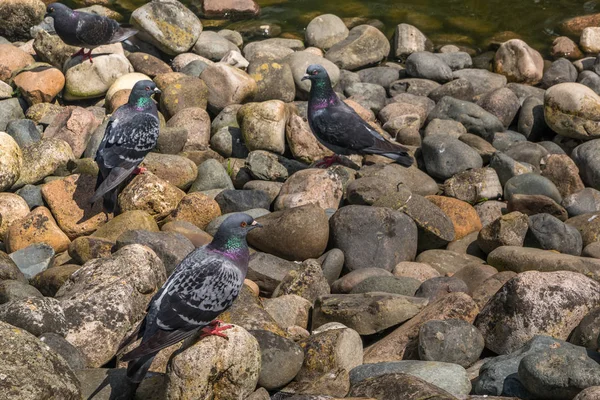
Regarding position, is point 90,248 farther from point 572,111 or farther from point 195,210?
point 572,111

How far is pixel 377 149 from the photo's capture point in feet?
35.1

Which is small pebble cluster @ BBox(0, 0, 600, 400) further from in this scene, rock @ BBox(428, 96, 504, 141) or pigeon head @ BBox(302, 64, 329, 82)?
pigeon head @ BBox(302, 64, 329, 82)

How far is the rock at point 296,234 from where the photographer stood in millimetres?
8961

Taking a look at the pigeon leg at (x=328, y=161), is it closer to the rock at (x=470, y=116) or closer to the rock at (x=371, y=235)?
the rock at (x=371, y=235)

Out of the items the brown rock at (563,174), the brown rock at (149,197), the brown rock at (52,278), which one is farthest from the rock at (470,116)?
the brown rock at (52,278)

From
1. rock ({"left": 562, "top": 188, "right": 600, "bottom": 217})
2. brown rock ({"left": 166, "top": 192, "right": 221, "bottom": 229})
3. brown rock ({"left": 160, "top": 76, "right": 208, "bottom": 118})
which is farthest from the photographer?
brown rock ({"left": 160, "top": 76, "right": 208, "bottom": 118})

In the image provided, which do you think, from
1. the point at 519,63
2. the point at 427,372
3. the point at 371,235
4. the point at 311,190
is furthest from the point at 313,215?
the point at 519,63

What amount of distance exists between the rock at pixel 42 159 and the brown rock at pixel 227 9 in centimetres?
703

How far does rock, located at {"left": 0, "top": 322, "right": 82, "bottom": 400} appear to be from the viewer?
5527mm

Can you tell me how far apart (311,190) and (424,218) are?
1.31 m

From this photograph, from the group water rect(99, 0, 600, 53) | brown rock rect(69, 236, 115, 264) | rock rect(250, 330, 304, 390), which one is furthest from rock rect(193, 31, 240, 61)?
rock rect(250, 330, 304, 390)

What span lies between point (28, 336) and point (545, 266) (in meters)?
4.91

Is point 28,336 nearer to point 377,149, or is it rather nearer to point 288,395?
point 288,395

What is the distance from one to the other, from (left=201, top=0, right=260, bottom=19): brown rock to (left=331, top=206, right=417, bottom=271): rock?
8607mm
